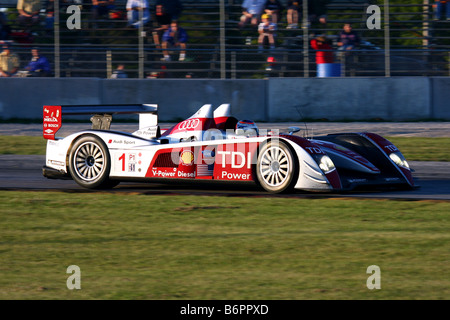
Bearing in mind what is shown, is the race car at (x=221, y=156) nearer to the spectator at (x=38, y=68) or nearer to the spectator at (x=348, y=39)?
the spectator at (x=38, y=68)

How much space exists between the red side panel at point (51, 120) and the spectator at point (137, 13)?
8831 millimetres

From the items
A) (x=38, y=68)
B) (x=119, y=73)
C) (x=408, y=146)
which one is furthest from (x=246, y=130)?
(x=38, y=68)

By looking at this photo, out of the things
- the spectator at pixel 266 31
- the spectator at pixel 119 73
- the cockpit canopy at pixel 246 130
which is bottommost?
the cockpit canopy at pixel 246 130

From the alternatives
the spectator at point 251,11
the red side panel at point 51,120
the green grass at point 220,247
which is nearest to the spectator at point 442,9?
the spectator at point 251,11

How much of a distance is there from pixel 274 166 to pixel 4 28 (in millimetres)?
12318

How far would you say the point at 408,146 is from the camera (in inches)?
533

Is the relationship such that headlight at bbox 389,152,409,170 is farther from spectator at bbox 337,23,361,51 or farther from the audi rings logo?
spectator at bbox 337,23,361,51

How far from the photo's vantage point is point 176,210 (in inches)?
293

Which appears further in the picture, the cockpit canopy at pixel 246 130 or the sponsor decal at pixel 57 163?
the sponsor decal at pixel 57 163

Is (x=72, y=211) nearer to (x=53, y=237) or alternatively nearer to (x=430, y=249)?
(x=53, y=237)


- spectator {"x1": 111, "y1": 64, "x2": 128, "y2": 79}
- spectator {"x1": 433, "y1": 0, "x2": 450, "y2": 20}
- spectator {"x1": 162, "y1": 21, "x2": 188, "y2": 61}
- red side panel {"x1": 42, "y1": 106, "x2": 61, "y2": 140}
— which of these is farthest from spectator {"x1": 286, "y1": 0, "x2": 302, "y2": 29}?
red side panel {"x1": 42, "y1": 106, "x2": 61, "y2": 140}

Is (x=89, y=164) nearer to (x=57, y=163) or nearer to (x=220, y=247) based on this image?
(x=57, y=163)

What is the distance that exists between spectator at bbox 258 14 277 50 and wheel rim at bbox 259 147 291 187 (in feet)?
32.6

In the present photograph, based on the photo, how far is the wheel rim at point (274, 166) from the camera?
8.07 metres
